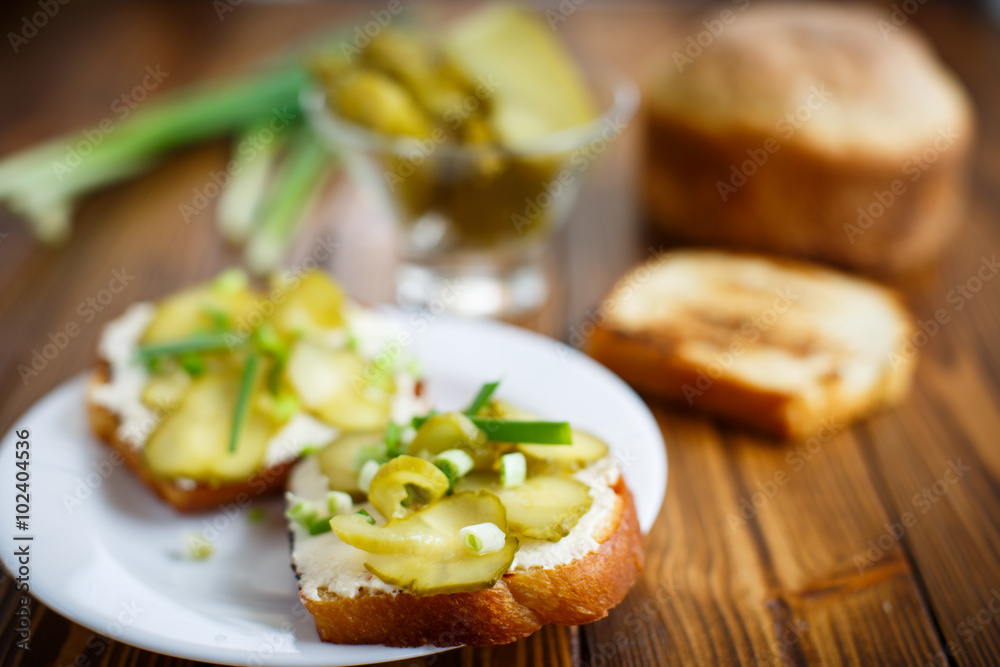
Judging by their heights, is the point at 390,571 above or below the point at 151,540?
above

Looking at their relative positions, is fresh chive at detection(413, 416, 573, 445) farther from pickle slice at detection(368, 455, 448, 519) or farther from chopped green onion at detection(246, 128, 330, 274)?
chopped green onion at detection(246, 128, 330, 274)

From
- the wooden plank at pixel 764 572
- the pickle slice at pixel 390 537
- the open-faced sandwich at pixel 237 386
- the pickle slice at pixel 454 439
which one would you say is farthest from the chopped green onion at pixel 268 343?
the wooden plank at pixel 764 572

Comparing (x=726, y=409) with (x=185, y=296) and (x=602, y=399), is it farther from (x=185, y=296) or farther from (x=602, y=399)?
(x=185, y=296)

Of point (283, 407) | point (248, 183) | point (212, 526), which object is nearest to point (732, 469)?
point (283, 407)

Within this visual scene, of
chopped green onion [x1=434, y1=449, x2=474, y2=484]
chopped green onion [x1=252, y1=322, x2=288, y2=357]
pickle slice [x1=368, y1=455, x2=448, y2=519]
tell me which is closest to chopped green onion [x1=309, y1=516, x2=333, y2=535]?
pickle slice [x1=368, y1=455, x2=448, y2=519]

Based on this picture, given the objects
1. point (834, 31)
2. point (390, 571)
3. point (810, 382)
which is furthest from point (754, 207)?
point (390, 571)

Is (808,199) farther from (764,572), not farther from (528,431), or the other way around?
(528,431)

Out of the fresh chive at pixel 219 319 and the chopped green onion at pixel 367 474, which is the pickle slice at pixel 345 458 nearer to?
the chopped green onion at pixel 367 474
